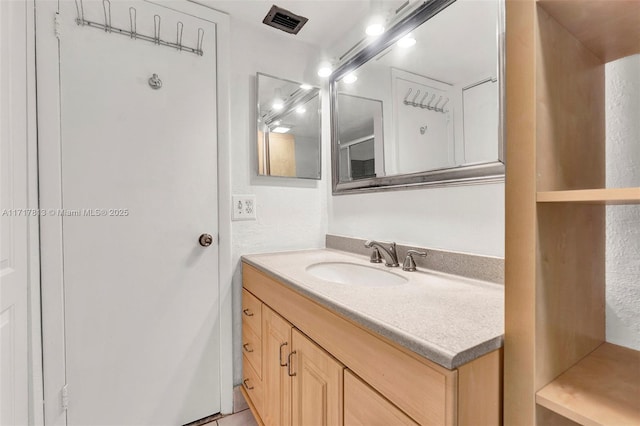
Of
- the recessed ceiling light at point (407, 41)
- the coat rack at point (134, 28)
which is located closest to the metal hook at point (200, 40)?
the coat rack at point (134, 28)

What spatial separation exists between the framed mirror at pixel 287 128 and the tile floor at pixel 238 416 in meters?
1.21

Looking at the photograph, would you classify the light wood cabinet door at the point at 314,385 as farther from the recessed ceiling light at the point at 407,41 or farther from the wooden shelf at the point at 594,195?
the recessed ceiling light at the point at 407,41

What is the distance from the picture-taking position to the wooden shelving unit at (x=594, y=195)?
42 cm

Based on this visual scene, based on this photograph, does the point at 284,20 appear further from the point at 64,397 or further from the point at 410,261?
the point at 64,397

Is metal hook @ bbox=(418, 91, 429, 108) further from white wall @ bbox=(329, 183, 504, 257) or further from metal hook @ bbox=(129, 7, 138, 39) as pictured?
metal hook @ bbox=(129, 7, 138, 39)

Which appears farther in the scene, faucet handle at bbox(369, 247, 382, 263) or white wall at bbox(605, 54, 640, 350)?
faucet handle at bbox(369, 247, 382, 263)

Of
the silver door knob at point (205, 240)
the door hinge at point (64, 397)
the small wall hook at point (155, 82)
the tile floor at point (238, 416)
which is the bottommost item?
the tile floor at point (238, 416)

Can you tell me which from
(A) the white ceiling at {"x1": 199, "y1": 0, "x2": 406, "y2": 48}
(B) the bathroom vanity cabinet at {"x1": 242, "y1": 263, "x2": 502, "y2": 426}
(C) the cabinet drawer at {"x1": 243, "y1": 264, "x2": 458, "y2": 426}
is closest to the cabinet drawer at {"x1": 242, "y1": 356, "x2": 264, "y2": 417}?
(B) the bathroom vanity cabinet at {"x1": 242, "y1": 263, "x2": 502, "y2": 426}

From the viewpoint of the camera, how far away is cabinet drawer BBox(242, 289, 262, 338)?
4.21ft

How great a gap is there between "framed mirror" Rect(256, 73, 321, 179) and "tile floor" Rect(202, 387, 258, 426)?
3.96 feet

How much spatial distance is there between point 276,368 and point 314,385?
0.31 meters

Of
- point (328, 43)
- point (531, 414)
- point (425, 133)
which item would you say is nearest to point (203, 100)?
point (328, 43)

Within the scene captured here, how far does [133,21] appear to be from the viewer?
1300mm

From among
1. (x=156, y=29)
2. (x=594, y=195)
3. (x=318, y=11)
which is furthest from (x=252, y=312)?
(x=318, y=11)
